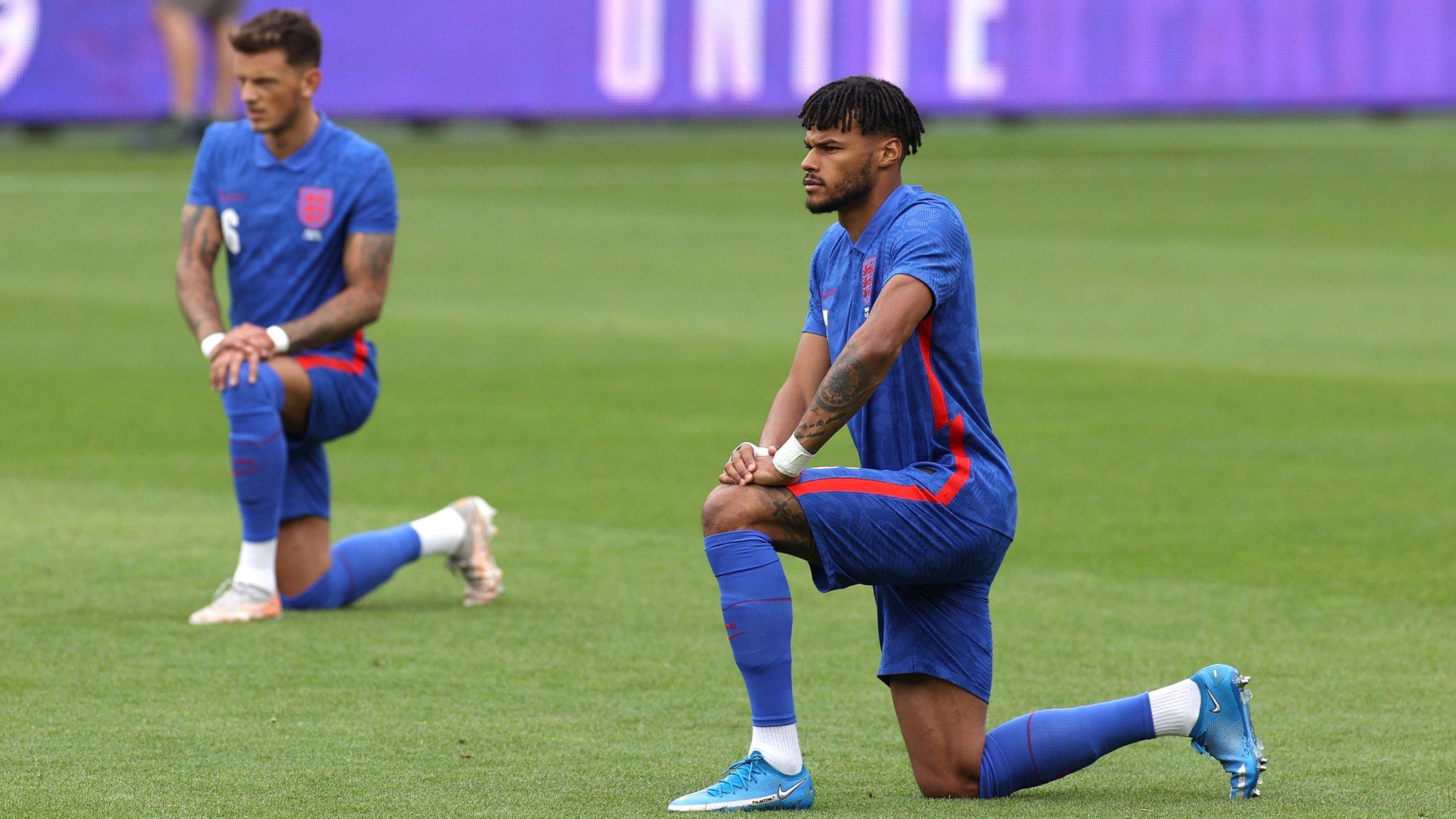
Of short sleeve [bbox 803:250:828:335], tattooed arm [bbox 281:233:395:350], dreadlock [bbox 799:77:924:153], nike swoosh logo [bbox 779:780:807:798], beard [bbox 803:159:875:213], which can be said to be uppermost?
dreadlock [bbox 799:77:924:153]

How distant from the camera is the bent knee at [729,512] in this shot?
4.95 m

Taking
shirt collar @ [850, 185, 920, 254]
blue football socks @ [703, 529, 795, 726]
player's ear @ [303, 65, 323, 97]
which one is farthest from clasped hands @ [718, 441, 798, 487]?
player's ear @ [303, 65, 323, 97]

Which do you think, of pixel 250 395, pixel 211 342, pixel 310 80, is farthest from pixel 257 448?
pixel 310 80

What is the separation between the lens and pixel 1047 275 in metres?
18.2

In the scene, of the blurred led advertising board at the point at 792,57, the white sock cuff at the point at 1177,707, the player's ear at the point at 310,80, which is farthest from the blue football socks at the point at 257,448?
the blurred led advertising board at the point at 792,57

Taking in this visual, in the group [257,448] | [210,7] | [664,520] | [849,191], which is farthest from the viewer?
[210,7]

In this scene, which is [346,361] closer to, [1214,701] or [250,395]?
[250,395]

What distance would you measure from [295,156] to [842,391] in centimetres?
Answer: 334

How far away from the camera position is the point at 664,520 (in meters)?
9.22

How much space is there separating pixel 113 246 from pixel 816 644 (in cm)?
1374

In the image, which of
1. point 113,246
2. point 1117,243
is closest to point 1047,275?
point 1117,243

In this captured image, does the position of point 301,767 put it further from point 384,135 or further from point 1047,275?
point 384,135

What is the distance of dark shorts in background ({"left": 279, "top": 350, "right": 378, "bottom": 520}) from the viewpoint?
7.56 m

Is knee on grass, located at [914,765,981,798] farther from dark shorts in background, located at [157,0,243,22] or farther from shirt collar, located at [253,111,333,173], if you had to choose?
dark shorts in background, located at [157,0,243,22]
